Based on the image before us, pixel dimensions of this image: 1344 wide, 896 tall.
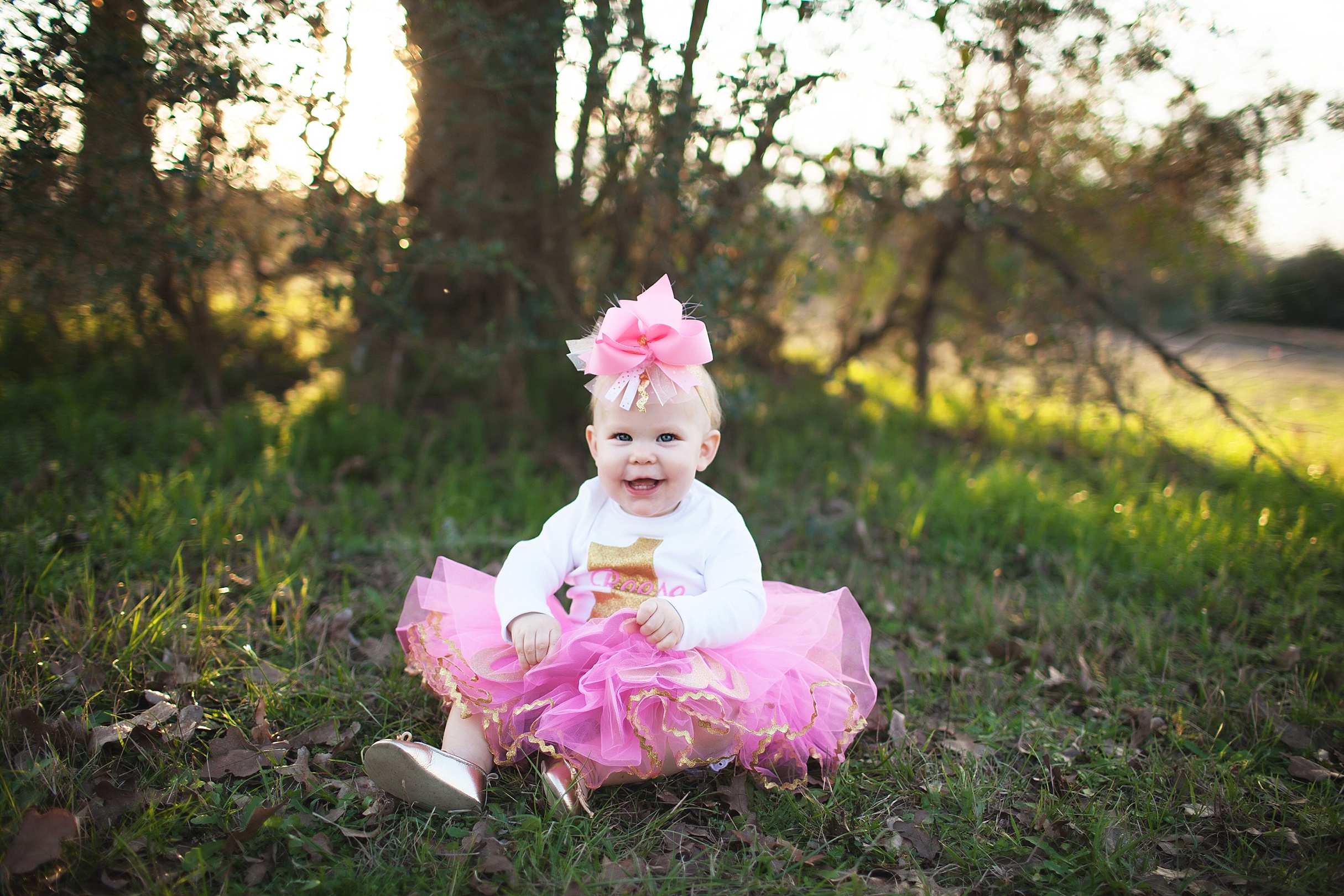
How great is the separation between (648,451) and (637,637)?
52 centimetres

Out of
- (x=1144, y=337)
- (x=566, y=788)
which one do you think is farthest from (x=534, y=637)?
(x=1144, y=337)

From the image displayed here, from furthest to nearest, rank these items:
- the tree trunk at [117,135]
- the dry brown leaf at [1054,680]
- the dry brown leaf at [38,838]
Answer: the tree trunk at [117,135] → the dry brown leaf at [1054,680] → the dry brown leaf at [38,838]

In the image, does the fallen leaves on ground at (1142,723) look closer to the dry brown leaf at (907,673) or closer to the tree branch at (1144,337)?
the dry brown leaf at (907,673)

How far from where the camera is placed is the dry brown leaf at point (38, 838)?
172 centimetres

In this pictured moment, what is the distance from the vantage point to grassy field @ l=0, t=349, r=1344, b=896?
1949 millimetres

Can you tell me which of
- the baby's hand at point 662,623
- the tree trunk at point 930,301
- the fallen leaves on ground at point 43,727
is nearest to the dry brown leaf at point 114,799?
the fallen leaves on ground at point 43,727

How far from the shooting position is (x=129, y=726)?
2.16 metres

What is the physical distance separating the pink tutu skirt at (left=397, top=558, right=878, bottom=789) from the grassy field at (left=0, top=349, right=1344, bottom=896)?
0.53 feet

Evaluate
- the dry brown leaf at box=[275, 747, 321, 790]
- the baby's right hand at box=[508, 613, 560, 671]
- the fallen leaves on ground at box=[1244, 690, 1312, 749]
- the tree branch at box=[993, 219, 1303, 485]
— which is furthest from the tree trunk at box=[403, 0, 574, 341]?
the fallen leaves on ground at box=[1244, 690, 1312, 749]

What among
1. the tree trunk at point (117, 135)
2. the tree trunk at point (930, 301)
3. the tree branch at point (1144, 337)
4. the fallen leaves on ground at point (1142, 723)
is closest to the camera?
the fallen leaves on ground at point (1142, 723)

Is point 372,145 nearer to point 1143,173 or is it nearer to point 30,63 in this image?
point 30,63

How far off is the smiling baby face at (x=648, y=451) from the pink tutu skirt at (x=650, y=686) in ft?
1.15

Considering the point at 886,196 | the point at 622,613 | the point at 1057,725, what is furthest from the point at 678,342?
the point at 886,196

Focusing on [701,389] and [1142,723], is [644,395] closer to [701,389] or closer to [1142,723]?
[701,389]
